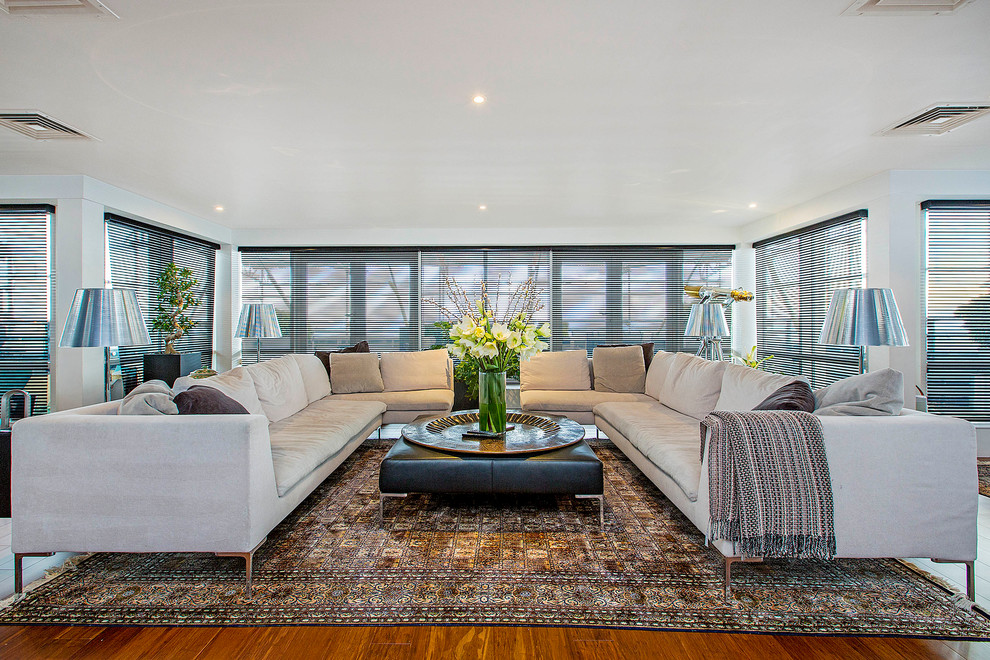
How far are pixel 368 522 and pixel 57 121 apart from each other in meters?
3.29

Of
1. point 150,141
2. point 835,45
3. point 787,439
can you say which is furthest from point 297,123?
point 787,439

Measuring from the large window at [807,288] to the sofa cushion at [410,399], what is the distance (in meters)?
4.01

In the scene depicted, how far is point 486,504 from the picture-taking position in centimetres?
326

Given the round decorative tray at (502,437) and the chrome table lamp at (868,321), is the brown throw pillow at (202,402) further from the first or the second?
the chrome table lamp at (868,321)

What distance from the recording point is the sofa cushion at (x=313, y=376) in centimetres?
484

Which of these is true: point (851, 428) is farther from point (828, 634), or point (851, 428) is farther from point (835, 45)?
point (835, 45)

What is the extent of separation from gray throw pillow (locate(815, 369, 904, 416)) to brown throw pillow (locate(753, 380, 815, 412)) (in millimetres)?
68

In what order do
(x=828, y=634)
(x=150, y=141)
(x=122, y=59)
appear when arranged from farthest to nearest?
(x=150, y=141) → (x=122, y=59) → (x=828, y=634)

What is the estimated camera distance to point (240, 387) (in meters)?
3.43

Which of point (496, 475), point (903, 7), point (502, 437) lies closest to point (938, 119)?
point (903, 7)

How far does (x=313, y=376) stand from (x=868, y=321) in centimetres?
458

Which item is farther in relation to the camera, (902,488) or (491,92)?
(491,92)

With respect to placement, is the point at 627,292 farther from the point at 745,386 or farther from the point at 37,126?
the point at 37,126

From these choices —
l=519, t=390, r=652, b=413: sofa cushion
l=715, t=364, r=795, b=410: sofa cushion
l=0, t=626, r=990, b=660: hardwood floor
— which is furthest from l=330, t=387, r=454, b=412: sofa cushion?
l=0, t=626, r=990, b=660: hardwood floor
